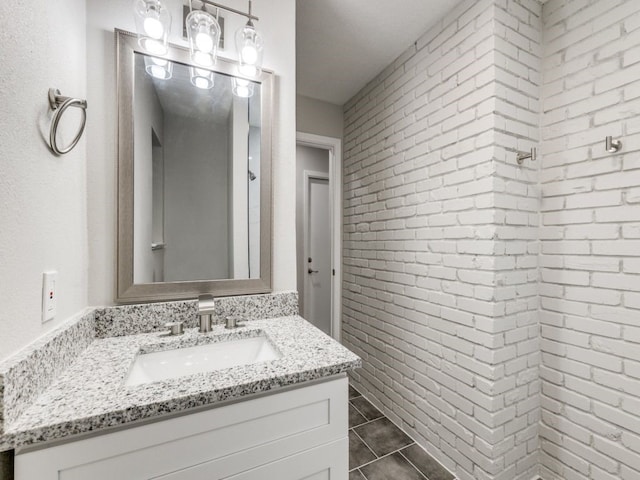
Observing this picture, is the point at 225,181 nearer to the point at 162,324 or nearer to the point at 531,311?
the point at 162,324

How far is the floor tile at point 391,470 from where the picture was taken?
1.51 metres

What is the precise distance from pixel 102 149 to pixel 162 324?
70cm

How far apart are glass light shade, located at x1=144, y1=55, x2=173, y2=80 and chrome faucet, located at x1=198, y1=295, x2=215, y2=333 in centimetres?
92

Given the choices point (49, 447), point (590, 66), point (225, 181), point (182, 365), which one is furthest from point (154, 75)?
point (590, 66)

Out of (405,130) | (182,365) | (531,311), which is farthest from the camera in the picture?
(405,130)

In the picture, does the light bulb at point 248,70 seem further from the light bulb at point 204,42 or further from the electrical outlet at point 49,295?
the electrical outlet at point 49,295

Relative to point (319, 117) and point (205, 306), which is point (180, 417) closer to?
point (205, 306)

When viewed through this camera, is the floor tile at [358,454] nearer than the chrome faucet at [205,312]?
No

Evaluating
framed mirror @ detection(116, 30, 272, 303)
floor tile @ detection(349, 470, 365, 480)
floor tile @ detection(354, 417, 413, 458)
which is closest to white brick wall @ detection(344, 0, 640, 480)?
floor tile @ detection(354, 417, 413, 458)

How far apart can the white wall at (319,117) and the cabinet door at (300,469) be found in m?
2.24

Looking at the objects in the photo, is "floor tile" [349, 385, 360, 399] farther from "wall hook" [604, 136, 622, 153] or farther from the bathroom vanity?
"wall hook" [604, 136, 622, 153]

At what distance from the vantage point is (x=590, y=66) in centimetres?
128

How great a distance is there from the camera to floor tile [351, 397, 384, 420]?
2035mm

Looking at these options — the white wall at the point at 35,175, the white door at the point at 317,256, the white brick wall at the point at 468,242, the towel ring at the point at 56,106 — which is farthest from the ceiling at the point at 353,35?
the white door at the point at 317,256
